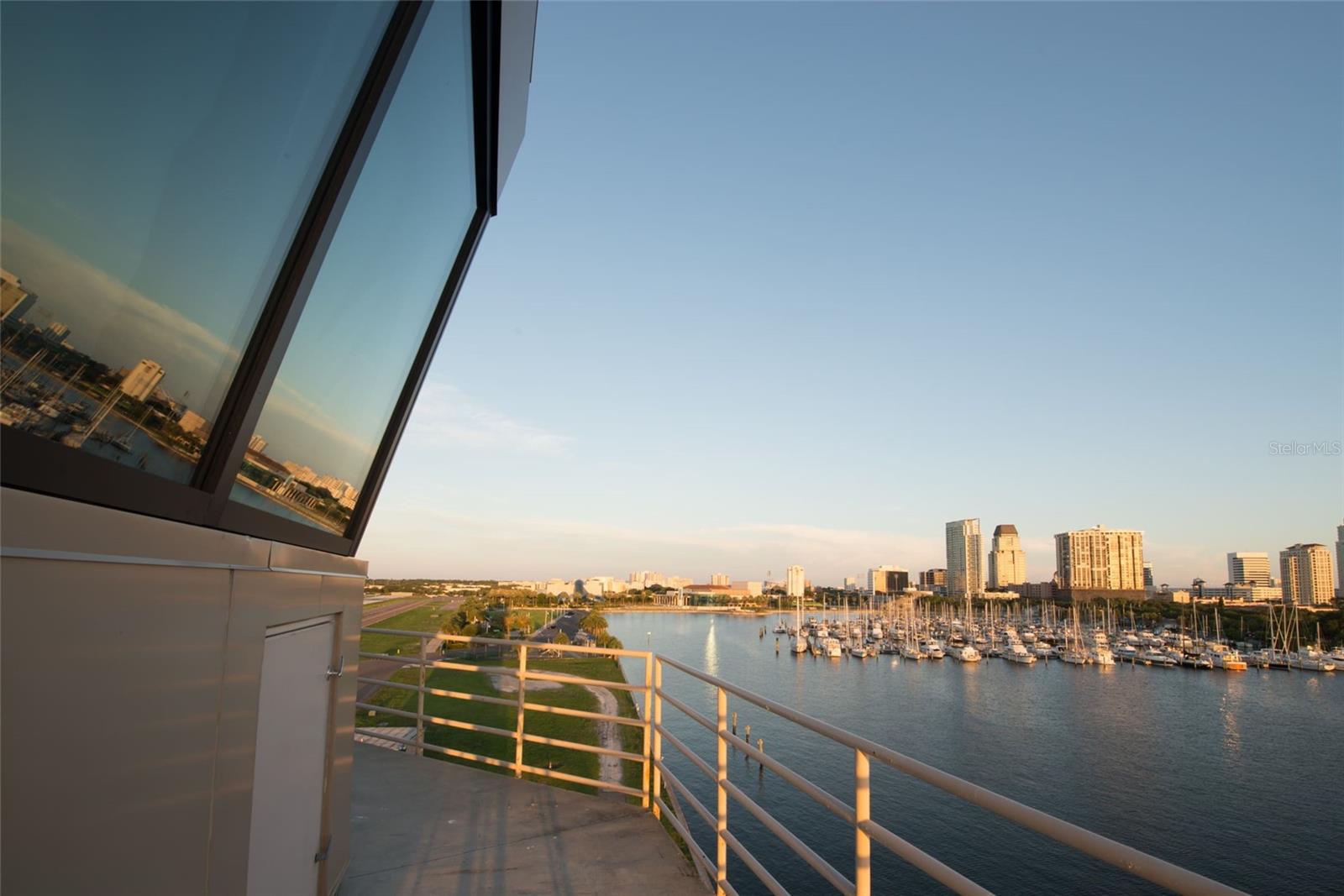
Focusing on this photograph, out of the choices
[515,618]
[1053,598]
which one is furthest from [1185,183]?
[1053,598]

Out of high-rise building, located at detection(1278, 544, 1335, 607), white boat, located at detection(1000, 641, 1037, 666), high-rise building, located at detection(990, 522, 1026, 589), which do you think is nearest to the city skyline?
white boat, located at detection(1000, 641, 1037, 666)

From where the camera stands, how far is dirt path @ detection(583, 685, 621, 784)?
2470 cm

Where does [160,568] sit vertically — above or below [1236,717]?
above

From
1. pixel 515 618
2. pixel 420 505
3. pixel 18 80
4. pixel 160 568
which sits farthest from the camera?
pixel 515 618

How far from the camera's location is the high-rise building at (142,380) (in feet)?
4.51

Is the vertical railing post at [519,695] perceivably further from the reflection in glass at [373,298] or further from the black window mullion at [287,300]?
the black window mullion at [287,300]

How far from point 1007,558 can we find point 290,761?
150993 mm

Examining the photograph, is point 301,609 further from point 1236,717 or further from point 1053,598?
point 1053,598

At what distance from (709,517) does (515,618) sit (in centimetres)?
2580

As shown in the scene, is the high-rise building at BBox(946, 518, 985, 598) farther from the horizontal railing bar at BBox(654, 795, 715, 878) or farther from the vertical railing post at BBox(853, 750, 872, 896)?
the vertical railing post at BBox(853, 750, 872, 896)

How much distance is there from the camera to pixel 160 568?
142 cm

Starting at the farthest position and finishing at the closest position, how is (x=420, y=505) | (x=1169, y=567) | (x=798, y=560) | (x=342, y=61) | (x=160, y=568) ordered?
(x=798, y=560) → (x=1169, y=567) → (x=420, y=505) → (x=342, y=61) → (x=160, y=568)

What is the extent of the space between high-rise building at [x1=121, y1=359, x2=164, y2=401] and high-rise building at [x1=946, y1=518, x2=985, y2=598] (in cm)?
14525

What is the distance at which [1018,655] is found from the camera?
68.3 m
